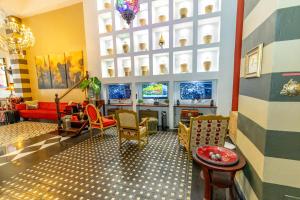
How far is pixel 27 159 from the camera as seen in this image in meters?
3.37

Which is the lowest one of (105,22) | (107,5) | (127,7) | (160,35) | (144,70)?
(144,70)

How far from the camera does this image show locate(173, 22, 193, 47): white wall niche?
4738 millimetres

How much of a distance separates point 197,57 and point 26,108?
7630mm

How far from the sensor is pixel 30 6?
6.70 metres

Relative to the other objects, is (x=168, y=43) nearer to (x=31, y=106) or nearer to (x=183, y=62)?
(x=183, y=62)

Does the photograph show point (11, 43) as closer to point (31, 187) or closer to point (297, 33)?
point (31, 187)

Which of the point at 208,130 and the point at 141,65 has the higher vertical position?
the point at 141,65

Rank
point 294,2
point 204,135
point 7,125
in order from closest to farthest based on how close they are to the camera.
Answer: point 294,2, point 204,135, point 7,125

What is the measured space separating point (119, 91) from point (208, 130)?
381 centimetres

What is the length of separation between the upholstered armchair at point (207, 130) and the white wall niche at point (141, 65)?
2950 mm

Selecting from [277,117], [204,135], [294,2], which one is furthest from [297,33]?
[204,135]

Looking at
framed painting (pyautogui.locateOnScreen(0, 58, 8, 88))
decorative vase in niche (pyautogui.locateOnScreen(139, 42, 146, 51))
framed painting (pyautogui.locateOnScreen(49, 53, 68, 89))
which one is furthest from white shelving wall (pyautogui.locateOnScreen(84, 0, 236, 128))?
framed painting (pyautogui.locateOnScreen(0, 58, 8, 88))

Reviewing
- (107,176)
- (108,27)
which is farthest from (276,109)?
(108,27)

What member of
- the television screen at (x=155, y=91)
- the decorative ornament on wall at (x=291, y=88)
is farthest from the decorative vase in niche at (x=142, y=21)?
the decorative ornament on wall at (x=291, y=88)
